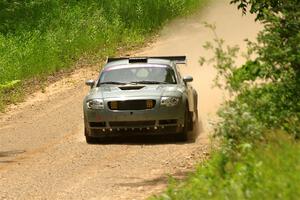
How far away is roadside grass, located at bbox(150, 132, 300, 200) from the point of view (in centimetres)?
571

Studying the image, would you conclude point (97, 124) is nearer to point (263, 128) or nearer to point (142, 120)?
point (142, 120)

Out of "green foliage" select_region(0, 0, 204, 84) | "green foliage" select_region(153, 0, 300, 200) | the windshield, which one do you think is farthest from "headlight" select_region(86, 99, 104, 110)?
"green foliage" select_region(0, 0, 204, 84)

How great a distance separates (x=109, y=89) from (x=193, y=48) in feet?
51.0

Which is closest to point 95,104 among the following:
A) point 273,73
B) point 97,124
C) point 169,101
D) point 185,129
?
point 97,124

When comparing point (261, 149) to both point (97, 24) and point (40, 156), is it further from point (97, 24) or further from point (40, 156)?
point (97, 24)

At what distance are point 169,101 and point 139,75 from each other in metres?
1.50

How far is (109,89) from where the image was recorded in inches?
546

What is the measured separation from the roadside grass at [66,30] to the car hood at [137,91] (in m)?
7.72

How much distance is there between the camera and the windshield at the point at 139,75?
14.3 meters

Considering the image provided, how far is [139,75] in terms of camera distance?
14484mm

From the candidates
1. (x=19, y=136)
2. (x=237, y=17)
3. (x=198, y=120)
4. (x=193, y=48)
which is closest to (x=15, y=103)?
(x=19, y=136)

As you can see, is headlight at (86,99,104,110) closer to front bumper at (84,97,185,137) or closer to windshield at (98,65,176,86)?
front bumper at (84,97,185,137)

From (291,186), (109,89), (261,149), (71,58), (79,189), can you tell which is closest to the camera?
(291,186)

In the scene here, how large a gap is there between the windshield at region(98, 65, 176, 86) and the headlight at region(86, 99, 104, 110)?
1047 mm
